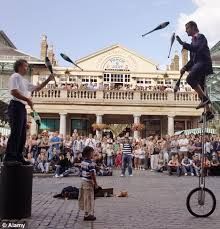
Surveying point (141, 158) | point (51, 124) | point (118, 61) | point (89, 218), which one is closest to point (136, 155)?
point (141, 158)

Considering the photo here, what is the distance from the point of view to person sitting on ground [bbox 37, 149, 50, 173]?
21312 mm

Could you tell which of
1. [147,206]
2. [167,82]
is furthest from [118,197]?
[167,82]

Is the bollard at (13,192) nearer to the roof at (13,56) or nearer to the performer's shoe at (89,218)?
the performer's shoe at (89,218)

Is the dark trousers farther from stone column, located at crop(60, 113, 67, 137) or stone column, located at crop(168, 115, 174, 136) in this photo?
stone column, located at crop(168, 115, 174, 136)

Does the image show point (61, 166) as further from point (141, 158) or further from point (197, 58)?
point (197, 58)

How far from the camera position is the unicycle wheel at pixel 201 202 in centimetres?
880

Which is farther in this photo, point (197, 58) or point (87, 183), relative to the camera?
point (87, 183)

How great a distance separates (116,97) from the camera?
37.8 metres

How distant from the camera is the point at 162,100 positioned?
38.1m

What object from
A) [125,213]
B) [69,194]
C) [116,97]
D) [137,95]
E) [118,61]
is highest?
A: [118,61]

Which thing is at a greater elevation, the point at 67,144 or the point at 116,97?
the point at 116,97

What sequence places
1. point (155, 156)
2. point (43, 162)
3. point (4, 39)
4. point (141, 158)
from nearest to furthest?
point (43, 162)
point (155, 156)
point (141, 158)
point (4, 39)

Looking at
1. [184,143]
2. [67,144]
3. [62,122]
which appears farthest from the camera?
[62,122]

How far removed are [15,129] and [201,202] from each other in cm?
355
